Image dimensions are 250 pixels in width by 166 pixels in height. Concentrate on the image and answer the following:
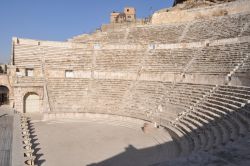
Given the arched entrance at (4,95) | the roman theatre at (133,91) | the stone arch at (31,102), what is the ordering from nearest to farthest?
the roman theatre at (133,91) → the stone arch at (31,102) → the arched entrance at (4,95)

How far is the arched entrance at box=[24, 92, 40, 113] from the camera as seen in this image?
24.4 metres

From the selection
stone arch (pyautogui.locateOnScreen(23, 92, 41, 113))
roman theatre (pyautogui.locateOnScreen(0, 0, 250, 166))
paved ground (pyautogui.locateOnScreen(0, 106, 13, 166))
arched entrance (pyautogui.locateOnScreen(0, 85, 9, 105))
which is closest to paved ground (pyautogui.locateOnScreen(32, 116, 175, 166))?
roman theatre (pyautogui.locateOnScreen(0, 0, 250, 166))

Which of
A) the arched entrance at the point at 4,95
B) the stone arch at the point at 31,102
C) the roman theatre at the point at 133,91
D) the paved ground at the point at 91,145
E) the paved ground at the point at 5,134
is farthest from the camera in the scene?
the arched entrance at the point at 4,95

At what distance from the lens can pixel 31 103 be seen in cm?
2458

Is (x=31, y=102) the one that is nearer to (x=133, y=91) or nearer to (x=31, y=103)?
(x=31, y=103)

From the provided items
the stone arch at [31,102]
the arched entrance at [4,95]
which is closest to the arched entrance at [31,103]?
the stone arch at [31,102]

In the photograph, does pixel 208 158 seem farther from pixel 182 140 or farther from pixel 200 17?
pixel 200 17

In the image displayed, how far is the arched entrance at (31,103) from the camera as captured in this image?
80.1ft

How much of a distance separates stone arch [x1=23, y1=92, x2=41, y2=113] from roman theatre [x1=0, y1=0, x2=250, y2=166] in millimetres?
78

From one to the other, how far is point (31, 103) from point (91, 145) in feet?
35.4

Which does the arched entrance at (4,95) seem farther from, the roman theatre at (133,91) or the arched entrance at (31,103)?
the arched entrance at (31,103)

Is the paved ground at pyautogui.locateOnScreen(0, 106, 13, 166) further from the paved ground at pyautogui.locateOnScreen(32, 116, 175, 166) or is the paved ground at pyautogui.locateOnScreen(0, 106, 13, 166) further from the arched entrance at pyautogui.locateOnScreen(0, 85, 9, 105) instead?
the arched entrance at pyautogui.locateOnScreen(0, 85, 9, 105)

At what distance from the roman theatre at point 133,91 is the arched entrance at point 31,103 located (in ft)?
0.25

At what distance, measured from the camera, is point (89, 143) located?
16.0 m
